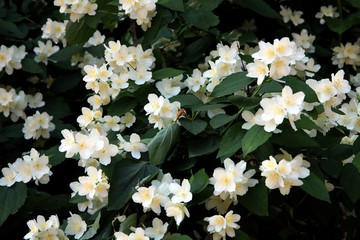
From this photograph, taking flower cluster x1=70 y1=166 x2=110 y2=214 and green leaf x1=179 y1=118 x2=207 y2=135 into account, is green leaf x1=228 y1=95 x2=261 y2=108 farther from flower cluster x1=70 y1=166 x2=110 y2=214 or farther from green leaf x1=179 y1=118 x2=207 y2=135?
flower cluster x1=70 y1=166 x2=110 y2=214

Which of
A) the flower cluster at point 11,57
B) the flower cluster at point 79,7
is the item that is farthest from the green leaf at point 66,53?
the flower cluster at point 79,7

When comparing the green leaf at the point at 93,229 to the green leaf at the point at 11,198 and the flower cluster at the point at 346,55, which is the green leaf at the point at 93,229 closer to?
the green leaf at the point at 11,198

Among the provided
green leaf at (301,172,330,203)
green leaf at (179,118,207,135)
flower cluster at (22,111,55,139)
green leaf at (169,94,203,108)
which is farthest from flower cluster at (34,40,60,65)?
green leaf at (301,172,330,203)

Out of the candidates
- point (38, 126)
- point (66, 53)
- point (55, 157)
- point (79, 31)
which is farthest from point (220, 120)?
point (66, 53)

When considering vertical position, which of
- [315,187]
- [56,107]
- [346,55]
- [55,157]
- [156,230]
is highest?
[315,187]

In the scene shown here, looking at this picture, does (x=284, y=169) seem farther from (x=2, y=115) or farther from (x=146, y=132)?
(x=2, y=115)

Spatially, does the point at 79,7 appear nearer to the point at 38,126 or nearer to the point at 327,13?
the point at 38,126
